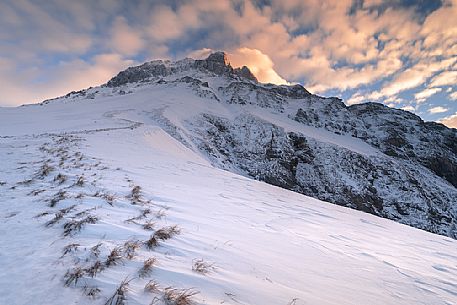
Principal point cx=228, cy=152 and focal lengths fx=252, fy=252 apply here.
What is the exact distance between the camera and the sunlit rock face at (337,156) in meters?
27.6

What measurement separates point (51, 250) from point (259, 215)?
4.51 metres

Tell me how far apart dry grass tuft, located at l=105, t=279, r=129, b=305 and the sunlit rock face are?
22.0 meters

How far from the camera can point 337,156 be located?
111 feet

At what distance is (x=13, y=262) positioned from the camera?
2.74 m

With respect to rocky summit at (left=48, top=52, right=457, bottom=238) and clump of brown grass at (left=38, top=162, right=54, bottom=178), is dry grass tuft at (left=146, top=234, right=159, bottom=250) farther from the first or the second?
rocky summit at (left=48, top=52, right=457, bottom=238)

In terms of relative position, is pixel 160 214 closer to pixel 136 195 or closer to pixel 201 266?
pixel 136 195

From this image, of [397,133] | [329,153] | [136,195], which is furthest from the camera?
[397,133]

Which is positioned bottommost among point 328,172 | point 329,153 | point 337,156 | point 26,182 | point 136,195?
point 26,182

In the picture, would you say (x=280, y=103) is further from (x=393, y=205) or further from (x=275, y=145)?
(x=393, y=205)

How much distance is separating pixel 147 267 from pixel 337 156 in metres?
34.6

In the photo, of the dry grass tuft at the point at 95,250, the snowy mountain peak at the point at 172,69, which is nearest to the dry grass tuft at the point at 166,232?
the dry grass tuft at the point at 95,250

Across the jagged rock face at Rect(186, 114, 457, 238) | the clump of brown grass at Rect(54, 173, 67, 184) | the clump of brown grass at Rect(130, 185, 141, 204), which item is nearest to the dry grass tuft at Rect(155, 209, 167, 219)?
the clump of brown grass at Rect(130, 185, 141, 204)

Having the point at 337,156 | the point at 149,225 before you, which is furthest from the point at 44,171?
the point at 337,156

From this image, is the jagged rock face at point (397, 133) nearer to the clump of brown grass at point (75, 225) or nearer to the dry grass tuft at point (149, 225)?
the dry grass tuft at point (149, 225)
